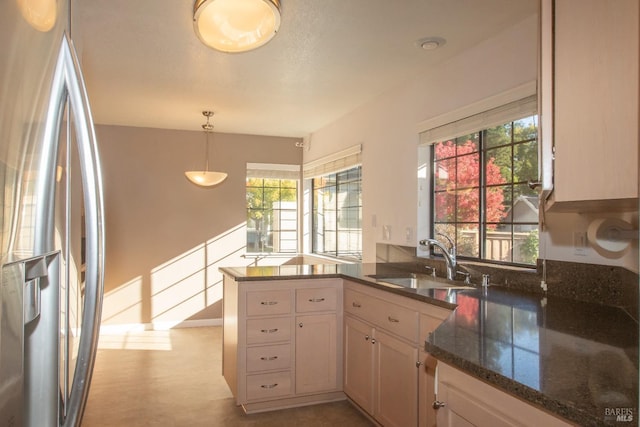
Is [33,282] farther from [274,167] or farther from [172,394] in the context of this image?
[274,167]

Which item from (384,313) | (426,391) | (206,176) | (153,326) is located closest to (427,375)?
(426,391)

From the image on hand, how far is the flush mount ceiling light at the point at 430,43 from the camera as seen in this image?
2715 mm

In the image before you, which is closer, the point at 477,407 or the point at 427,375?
the point at 477,407

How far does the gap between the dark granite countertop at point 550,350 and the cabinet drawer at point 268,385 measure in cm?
124

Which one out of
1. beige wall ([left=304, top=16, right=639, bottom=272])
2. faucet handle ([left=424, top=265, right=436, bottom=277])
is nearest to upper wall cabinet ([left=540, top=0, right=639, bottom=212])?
beige wall ([left=304, top=16, right=639, bottom=272])

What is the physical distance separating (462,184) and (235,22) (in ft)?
6.41

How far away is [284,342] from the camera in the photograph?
2932 millimetres

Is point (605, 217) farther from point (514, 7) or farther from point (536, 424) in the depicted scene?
point (536, 424)

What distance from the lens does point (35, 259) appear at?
0.56 metres

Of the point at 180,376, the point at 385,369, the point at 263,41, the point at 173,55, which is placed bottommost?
the point at 180,376

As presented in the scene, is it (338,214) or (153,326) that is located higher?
(338,214)

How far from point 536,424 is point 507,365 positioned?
15 cm

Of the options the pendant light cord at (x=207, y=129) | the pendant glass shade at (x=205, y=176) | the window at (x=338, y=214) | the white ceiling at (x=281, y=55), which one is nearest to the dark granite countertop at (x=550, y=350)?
the white ceiling at (x=281, y=55)

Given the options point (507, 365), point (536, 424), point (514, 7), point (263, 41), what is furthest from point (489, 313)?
point (514, 7)
